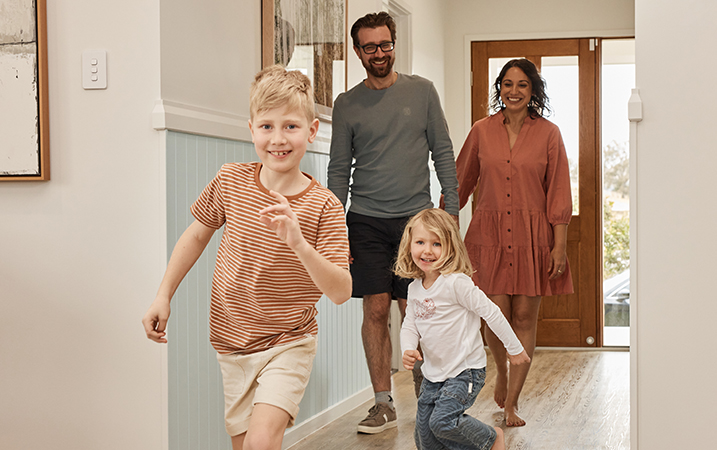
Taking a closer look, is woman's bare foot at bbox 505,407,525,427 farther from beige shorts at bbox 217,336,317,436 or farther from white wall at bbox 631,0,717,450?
beige shorts at bbox 217,336,317,436

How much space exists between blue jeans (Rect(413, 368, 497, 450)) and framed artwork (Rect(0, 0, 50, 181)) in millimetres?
1301

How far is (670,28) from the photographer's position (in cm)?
201

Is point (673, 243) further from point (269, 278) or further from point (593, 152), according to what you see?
point (593, 152)

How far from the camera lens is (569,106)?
491 centimetres

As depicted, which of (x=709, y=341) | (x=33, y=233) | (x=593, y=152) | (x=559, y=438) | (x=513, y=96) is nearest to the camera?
(x=709, y=341)

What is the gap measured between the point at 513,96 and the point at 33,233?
6.28 ft

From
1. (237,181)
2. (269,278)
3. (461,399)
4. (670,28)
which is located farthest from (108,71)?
(670,28)

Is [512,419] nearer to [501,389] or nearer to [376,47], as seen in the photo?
[501,389]

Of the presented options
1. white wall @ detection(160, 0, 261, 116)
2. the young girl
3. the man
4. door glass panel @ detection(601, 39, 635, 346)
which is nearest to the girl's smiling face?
the young girl

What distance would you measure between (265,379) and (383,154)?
1.33 m

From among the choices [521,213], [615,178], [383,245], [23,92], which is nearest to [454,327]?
[383,245]

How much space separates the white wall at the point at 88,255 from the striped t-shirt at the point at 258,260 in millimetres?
484

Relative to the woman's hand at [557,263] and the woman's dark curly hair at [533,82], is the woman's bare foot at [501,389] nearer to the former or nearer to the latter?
the woman's hand at [557,263]

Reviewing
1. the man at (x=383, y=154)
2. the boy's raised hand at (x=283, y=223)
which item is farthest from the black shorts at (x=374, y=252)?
the boy's raised hand at (x=283, y=223)
